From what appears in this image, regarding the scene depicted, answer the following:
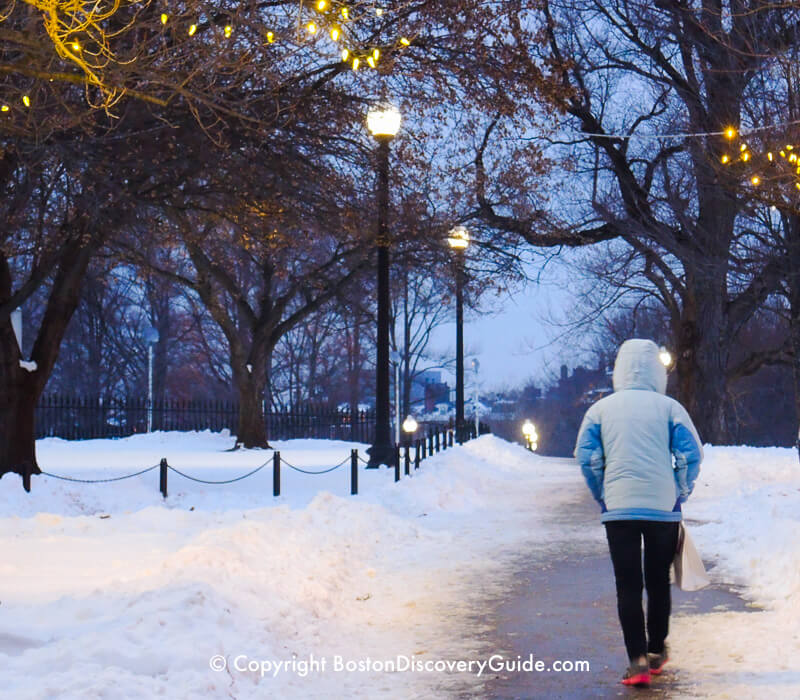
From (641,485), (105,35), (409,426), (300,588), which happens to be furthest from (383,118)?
(641,485)

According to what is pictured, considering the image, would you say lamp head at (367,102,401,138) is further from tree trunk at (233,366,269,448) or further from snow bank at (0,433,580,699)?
tree trunk at (233,366,269,448)

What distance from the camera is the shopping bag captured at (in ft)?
21.5

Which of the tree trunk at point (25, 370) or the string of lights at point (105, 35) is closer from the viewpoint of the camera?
the string of lights at point (105, 35)

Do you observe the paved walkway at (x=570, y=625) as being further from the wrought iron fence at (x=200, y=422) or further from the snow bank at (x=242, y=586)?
the wrought iron fence at (x=200, y=422)

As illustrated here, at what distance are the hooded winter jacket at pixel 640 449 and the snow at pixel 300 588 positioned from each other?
1104 mm

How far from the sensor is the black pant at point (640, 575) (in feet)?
20.9

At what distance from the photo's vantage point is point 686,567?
21.6 feet

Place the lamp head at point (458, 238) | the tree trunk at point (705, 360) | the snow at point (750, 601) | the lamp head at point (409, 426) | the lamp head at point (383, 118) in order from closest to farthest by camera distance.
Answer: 1. the snow at point (750, 601)
2. the lamp head at point (383, 118)
3. the lamp head at point (458, 238)
4. the lamp head at point (409, 426)
5. the tree trunk at point (705, 360)

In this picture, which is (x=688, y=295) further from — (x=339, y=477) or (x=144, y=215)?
(x=144, y=215)

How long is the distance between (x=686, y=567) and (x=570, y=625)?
171cm

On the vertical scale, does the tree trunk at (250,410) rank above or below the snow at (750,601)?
above

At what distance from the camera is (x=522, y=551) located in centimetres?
1221

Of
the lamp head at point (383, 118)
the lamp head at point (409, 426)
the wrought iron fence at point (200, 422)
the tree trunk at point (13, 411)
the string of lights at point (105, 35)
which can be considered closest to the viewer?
the string of lights at point (105, 35)

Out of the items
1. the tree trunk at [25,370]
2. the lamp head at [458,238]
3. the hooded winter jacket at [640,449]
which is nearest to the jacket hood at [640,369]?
the hooded winter jacket at [640,449]
